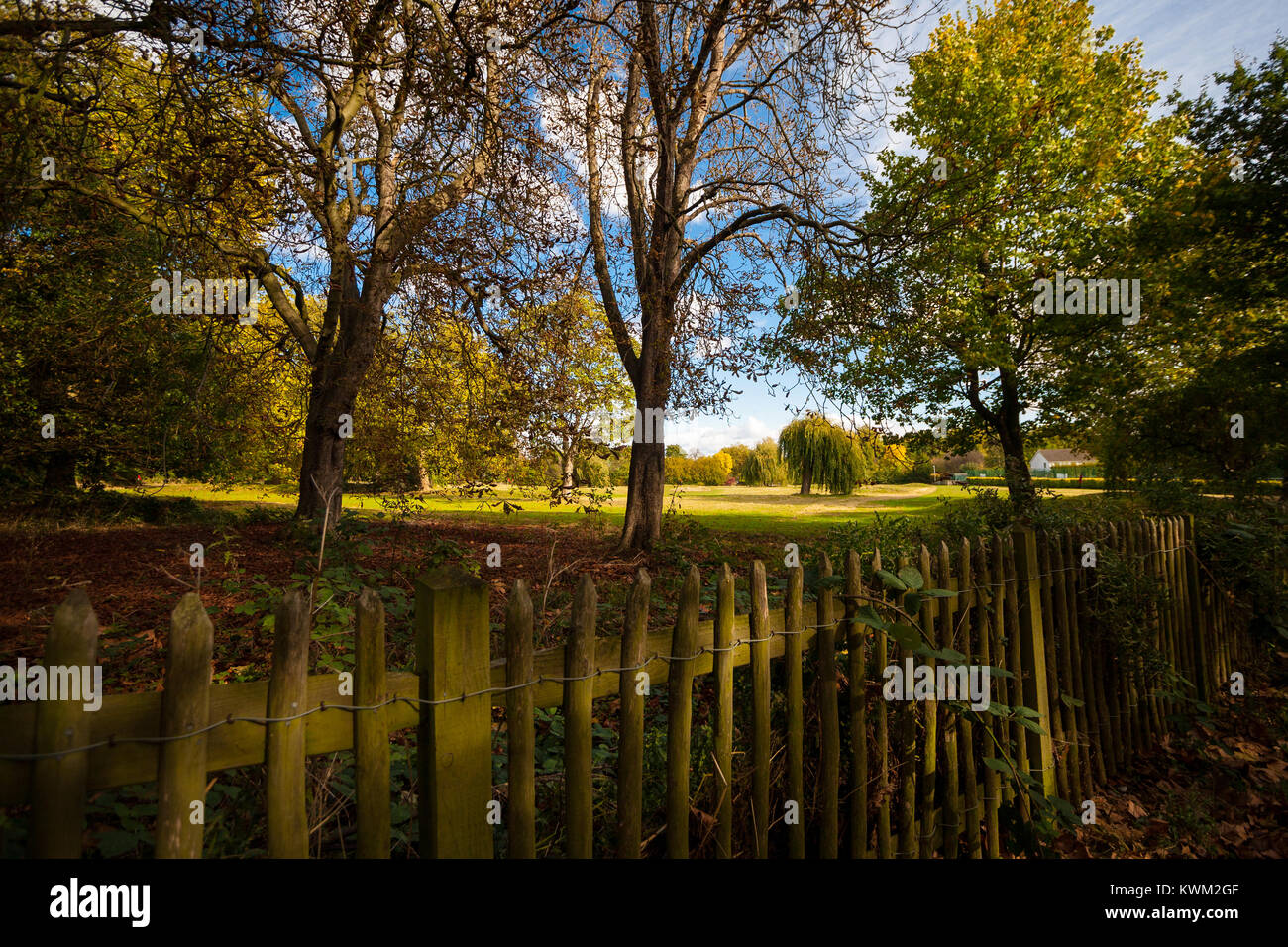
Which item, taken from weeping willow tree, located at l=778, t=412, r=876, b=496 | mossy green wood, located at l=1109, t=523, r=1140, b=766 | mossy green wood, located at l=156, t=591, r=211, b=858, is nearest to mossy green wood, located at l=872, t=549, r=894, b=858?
mossy green wood, located at l=156, t=591, r=211, b=858

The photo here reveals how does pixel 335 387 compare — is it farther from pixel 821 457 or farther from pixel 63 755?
pixel 821 457

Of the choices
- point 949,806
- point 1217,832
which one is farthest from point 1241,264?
point 949,806

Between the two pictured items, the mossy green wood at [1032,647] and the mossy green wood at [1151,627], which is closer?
the mossy green wood at [1032,647]

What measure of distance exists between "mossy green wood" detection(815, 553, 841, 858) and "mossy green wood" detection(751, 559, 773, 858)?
0.30m

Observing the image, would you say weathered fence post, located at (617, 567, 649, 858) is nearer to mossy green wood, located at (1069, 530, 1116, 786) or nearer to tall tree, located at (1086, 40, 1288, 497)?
mossy green wood, located at (1069, 530, 1116, 786)

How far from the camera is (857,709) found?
240 cm

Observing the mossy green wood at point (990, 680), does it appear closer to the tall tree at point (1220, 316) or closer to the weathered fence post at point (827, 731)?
the weathered fence post at point (827, 731)

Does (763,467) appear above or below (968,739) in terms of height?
above

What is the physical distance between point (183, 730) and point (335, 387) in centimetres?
941

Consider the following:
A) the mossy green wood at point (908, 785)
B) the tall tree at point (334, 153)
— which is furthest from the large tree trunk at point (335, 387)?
the mossy green wood at point (908, 785)

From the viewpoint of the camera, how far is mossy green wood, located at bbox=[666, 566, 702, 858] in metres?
1.92

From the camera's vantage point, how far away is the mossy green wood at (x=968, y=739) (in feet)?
8.98

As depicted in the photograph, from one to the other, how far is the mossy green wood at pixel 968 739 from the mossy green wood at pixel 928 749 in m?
0.18

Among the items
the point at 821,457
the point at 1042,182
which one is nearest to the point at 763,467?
the point at 821,457
